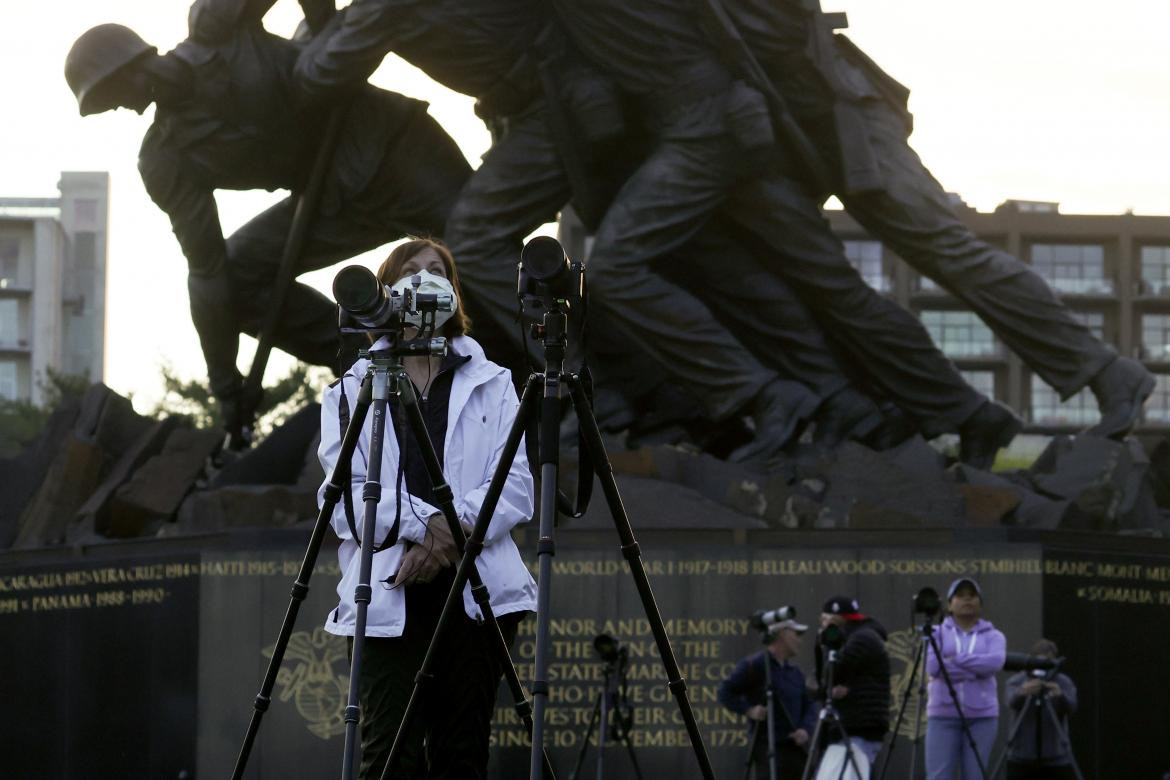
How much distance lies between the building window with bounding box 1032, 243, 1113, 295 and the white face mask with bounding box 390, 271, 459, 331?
60.2 metres

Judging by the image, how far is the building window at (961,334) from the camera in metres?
66.9

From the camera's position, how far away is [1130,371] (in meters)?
17.2

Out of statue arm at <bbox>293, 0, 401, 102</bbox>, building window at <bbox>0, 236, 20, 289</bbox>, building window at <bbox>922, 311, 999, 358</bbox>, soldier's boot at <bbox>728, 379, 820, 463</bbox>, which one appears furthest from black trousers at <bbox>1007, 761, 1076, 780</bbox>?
building window at <bbox>0, 236, 20, 289</bbox>

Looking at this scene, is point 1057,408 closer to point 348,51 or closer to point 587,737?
point 348,51

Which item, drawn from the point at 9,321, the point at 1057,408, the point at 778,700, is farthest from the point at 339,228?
the point at 9,321

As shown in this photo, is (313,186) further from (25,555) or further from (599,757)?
(599,757)

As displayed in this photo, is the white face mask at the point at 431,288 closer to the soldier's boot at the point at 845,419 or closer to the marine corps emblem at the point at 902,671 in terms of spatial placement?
the marine corps emblem at the point at 902,671

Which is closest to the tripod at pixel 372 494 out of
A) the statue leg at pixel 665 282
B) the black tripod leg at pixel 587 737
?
the black tripod leg at pixel 587 737

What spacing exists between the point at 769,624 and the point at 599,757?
148 centimetres

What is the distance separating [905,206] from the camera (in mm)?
17422

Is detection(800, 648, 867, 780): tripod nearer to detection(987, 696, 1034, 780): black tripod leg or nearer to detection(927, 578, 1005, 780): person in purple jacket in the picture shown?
detection(927, 578, 1005, 780): person in purple jacket

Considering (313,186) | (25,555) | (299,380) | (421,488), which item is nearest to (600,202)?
(313,186)

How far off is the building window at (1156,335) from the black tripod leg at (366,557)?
6448 centimetres

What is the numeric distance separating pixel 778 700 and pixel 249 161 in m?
6.51
